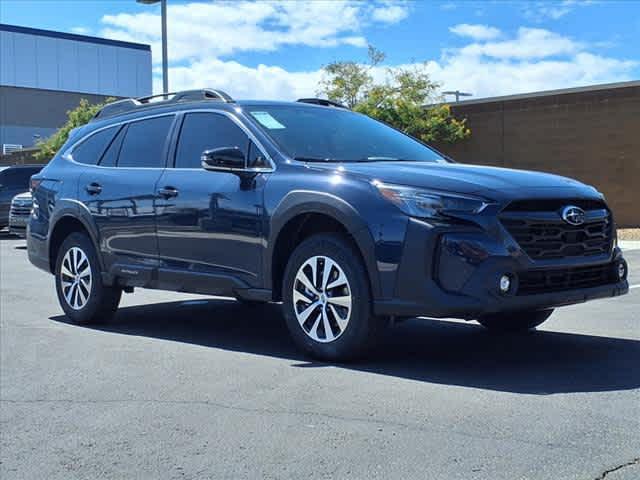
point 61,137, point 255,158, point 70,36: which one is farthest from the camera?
point 70,36

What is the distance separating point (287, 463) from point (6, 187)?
64.0 feet

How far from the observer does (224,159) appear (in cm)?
628

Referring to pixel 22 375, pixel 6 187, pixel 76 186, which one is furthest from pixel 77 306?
pixel 6 187

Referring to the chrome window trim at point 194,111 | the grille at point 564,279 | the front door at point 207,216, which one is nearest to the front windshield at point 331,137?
the chrome window trim at point 194,111

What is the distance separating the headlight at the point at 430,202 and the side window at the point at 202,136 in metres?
1.63

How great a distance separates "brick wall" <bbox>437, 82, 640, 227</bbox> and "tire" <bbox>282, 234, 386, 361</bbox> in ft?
51.7

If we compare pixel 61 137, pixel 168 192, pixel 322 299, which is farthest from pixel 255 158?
pixel 61 137

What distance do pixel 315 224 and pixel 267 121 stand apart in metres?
1.03

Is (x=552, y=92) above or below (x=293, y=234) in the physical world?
above

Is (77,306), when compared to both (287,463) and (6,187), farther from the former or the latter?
(6,187)

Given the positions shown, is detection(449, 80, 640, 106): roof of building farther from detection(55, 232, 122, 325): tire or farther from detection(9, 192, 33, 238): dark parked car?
detection(55, 232, 122, 325): tire

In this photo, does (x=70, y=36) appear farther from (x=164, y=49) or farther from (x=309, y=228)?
(x=309, y=228)

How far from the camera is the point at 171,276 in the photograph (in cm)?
701

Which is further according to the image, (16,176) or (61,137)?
(61,137)
